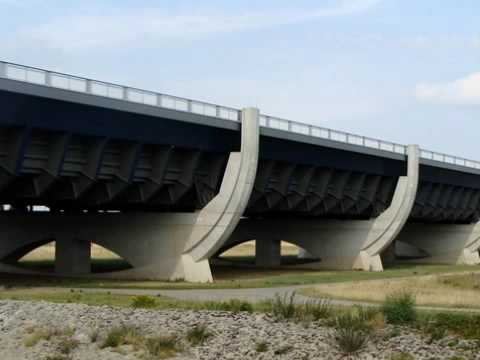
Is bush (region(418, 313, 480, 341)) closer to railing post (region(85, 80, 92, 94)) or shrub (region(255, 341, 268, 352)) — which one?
shrub (region(255, 341, 268, 352))

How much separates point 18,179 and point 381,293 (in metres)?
20.2

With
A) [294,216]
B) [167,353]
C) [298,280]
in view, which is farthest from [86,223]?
[167,353]

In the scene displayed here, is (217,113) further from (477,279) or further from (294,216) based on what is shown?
(294,216)

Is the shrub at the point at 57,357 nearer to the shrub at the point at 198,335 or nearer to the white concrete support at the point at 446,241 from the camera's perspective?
the shrub at the point at 198,335

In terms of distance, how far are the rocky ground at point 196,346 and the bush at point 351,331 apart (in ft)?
0.78

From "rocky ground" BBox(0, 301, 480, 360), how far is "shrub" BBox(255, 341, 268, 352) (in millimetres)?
29

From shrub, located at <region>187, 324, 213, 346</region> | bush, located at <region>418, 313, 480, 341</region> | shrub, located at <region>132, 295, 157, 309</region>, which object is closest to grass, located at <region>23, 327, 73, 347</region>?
shrub, located at <region>132, 295, 157, 309</region>

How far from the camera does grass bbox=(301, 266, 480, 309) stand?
103ft

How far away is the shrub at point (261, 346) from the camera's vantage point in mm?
22156

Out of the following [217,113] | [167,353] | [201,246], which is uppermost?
[217,113]

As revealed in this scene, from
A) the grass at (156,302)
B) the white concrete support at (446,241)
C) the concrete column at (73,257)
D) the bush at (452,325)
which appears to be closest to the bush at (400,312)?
the bush at (452,325)

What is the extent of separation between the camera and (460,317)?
2353cm

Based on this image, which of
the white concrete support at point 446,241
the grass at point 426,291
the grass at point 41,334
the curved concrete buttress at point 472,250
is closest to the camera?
the grass at point 41,334

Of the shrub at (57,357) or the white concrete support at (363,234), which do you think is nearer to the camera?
the shrub at (57,357)
